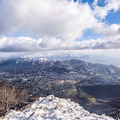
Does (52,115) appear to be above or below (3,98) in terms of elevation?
above

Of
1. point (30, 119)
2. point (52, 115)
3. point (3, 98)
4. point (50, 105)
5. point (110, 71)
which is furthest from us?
point (110, 71)

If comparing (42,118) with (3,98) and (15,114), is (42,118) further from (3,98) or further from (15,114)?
(3,98)

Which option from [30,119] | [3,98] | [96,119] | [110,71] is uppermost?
[30,119]

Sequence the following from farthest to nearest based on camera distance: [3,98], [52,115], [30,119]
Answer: [3,98] → [52,115] → [30,119]

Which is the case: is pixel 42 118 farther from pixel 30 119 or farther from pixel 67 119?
pixel 67 119

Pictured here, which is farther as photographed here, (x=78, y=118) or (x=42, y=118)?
(x=78, y=118)

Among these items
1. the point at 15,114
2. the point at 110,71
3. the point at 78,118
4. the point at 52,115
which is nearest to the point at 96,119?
the point at 78,118

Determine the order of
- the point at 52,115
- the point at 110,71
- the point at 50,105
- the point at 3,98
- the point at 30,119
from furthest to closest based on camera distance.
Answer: the point at 110,71, the point at 3,98, the point at 50,105, the point at 52,115, the point at 30,119

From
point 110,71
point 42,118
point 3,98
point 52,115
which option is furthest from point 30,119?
point 110,71

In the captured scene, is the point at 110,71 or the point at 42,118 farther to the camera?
the point at 110,71
